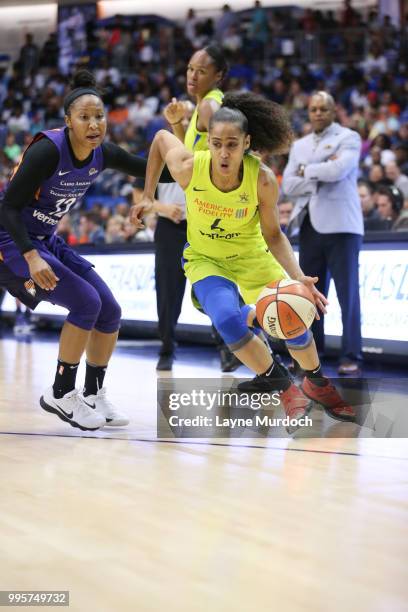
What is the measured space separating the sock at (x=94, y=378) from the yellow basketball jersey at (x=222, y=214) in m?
0.88

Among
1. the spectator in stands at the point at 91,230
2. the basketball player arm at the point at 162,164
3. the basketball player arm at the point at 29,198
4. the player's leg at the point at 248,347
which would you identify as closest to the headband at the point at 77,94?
the basketball player arm at the point at 29,198

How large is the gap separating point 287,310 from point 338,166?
9.67ft

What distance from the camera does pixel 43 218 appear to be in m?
5.14

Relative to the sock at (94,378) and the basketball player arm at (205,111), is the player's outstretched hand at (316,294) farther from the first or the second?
the basketball player arm at (205,111)

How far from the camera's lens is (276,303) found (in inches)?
186

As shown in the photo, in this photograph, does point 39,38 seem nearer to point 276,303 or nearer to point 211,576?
point 276,303

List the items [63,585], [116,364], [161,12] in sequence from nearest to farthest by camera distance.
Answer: [63,585], [116,364], [161,12]

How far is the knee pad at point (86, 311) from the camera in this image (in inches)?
195

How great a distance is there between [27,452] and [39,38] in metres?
24.5

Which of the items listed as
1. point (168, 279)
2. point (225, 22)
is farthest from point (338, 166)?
point (225, 22)

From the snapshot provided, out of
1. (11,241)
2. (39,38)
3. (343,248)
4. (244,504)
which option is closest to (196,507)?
(244,504)

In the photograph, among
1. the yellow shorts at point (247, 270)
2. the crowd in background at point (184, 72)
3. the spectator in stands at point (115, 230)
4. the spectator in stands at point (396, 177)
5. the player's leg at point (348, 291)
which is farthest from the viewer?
the crowd in background at point (184, 72)

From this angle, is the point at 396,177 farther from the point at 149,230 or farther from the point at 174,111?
the point at 174,111

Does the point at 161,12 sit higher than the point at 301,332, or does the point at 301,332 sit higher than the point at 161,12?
the point at 161,12
